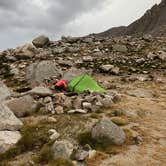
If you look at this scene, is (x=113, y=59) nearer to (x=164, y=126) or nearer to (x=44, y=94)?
(x=44, y=94)

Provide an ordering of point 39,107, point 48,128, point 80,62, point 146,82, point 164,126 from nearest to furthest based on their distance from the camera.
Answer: point 48,128, point 164,126, point 39,107, point 146,82, point 80,62

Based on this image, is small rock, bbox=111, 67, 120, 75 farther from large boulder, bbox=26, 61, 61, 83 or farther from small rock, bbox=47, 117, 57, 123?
small rock, bbox=47, 117, 57, 123

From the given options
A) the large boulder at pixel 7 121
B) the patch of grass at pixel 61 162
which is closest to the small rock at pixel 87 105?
the large boulder at pixel 7 121

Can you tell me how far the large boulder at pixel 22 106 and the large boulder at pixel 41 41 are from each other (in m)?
22.6

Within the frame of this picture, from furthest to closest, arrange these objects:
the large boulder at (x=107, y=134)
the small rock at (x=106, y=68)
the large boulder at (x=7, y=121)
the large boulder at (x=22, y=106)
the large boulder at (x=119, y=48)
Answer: the large boulder at (x=119, y=48), the small rock at (x=106, y=68), the large boulder at (x=22, y=106), the large boulder at (x=7, y=121), the large boulder at (x=107, y=134)

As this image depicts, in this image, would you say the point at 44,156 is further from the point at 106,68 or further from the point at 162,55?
the point at 162,55

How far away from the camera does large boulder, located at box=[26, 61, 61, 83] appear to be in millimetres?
23438

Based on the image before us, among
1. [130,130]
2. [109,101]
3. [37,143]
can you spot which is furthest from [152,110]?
[37,143]

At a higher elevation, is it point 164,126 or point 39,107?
point 39,107

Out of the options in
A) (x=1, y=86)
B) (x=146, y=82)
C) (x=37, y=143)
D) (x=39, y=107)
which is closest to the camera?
(x=37, y=143)

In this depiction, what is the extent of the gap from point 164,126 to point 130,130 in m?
1.71

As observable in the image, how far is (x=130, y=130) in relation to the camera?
45.4 feet

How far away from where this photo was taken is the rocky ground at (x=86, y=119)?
11.8 metres

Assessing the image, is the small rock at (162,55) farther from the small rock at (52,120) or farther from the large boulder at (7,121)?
the large boulder at (7,121)
